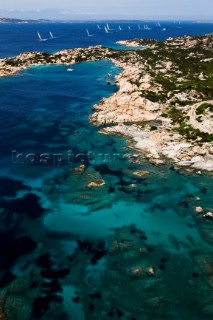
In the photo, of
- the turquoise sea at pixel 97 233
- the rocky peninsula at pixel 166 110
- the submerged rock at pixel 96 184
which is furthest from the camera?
the rocky peninsula at pixel 166 110

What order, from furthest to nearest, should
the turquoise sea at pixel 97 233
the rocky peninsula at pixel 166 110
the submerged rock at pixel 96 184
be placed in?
the rocky peninsula at pixel 166 110 < the submerged rock at pixel 96 184 < the turquoise sea at pixel 97 233

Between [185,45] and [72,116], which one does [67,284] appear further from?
[185,45]

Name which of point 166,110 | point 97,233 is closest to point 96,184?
point 97,233

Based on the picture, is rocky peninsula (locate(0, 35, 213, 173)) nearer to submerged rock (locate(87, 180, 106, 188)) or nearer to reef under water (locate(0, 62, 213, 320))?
reef under water (locate(0, 62, 213, 320))

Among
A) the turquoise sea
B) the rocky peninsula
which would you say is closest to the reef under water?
the turquoise sea

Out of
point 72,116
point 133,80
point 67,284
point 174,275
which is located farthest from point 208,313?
point 133,80

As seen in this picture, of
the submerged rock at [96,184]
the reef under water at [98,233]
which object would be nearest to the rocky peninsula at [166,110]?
the reef under water at [98,233]

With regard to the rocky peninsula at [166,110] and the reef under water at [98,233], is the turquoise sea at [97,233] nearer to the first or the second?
the reef under water at [98,233]
